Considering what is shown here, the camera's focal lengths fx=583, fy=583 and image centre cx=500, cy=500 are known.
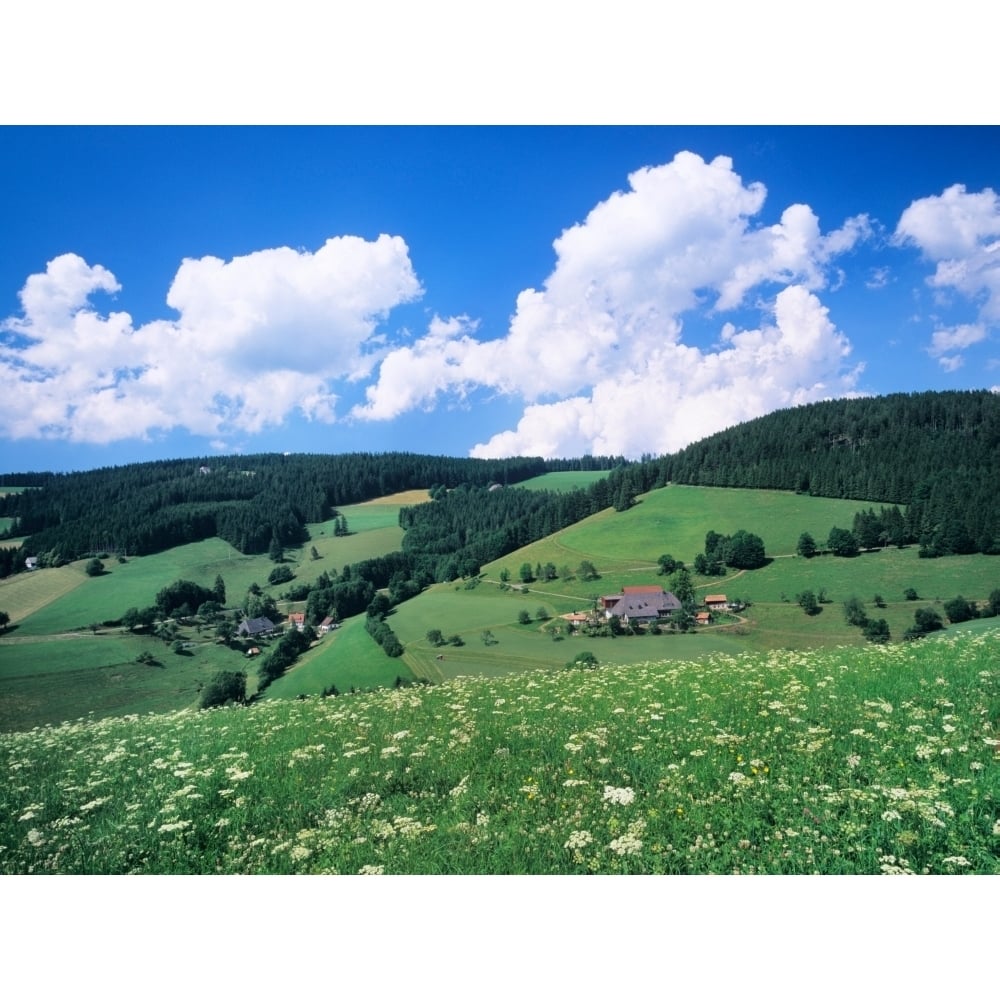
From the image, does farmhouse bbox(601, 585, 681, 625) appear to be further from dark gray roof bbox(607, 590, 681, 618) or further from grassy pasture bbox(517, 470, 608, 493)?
grassy pasture bbox(517, 470, 608, 493)

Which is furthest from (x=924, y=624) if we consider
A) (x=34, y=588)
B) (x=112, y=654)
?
(x=34, y=588)

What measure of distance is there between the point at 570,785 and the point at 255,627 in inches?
405

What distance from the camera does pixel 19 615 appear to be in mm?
12281

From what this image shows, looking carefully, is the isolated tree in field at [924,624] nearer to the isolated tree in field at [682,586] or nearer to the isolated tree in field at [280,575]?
the isolated tree in field at [682,586]

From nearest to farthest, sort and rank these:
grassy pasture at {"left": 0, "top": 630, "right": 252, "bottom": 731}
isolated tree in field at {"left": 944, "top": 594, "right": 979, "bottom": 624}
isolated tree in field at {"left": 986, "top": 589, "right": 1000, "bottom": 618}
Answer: isolated tree in field at {"left": 986, "top": 589, "right": 1000, "bottom": 618} → grassy pasture at {"left": 0, "top": 630, "right": 252, "bottom": 731} → isolated tree in field at {"left": 944, "top": 594, "right": 979, "bottom": 624}

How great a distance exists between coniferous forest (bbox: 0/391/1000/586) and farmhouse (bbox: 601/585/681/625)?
141 inches

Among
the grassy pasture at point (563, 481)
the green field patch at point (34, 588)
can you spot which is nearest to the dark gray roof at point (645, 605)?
the grassy pasture at point (563, 481)

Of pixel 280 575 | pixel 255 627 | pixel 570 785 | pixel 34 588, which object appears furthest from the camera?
pixel 280 575

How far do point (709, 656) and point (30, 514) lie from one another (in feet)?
50.8

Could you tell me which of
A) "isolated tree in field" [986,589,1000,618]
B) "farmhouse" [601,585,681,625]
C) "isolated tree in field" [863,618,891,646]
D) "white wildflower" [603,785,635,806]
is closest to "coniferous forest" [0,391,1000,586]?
"isolated tree in field" [986,589,1000,618]

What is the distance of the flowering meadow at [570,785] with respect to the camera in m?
4.55

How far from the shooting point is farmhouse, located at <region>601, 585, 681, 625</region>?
1325 cm

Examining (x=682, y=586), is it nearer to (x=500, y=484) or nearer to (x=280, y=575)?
(x=500, y=484)

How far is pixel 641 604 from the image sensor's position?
1362cm
